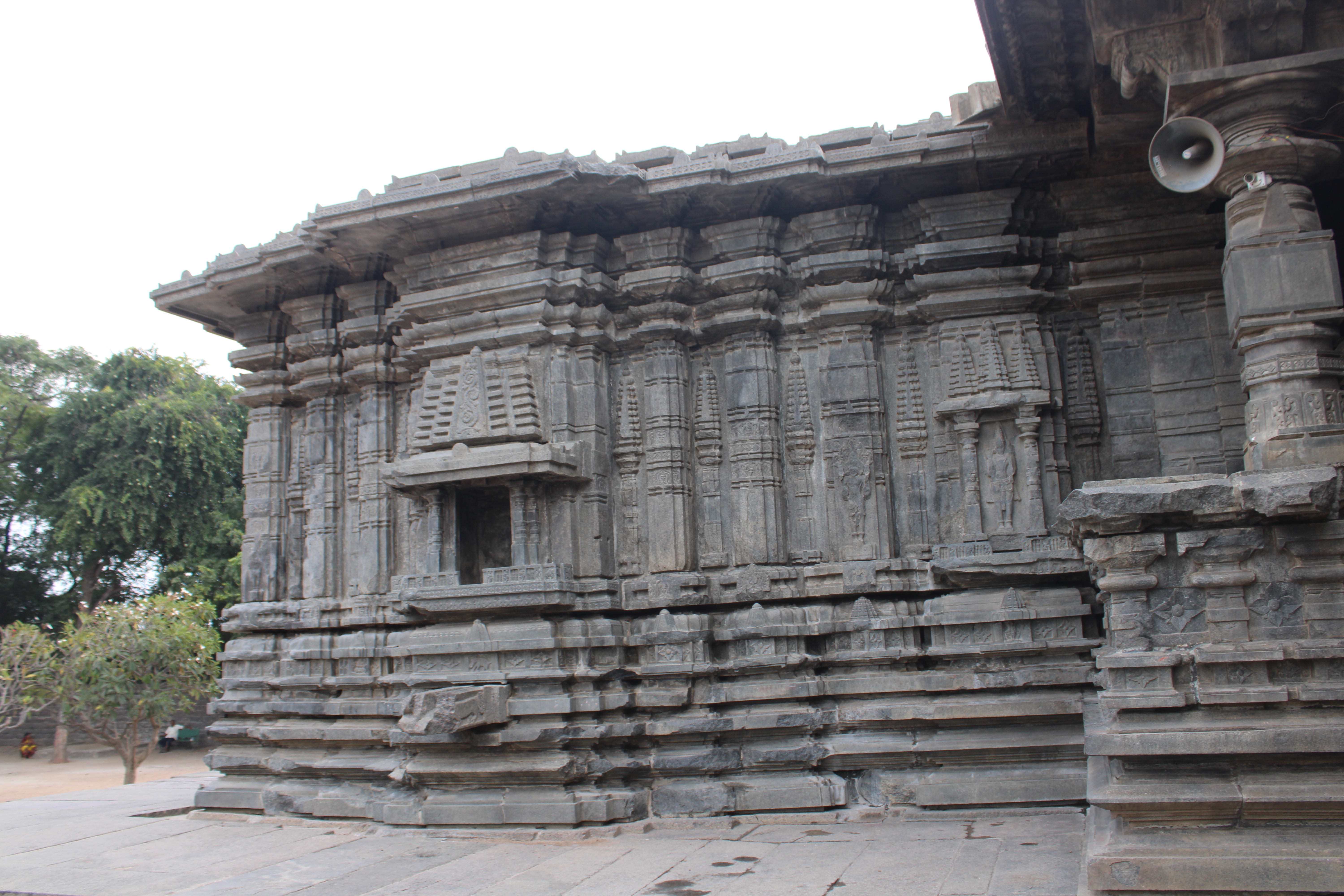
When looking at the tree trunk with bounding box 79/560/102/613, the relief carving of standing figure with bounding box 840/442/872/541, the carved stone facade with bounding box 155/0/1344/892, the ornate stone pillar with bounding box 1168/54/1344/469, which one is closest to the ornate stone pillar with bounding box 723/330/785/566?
the carved stone facade with bounding box 155/0/1344/892

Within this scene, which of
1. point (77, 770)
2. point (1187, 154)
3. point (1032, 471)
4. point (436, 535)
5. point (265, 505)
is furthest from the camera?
point (77, 770)

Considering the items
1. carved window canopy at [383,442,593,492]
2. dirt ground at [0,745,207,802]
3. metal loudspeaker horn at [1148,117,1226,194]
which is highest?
metal loudspeaker horn at [1148,117,1226,194]

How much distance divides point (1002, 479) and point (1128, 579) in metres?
3.23

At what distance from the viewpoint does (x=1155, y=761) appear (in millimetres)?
5168

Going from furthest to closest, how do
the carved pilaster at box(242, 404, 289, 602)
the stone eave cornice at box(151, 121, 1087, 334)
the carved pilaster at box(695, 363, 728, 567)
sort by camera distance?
the carved pilaster at box(242, 404, 289, 602), the carved pilaster at box(695, 363, 728, 567), the stone eave cornice at box(151, 121, 1087, 334)

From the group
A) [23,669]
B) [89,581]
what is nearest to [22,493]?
[89,581]

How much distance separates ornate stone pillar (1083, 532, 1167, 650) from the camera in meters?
5.48

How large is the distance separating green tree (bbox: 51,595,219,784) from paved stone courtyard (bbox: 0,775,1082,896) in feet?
33.2

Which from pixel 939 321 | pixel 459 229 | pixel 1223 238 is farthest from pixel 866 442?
pixel 459 229

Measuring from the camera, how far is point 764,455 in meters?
9.23

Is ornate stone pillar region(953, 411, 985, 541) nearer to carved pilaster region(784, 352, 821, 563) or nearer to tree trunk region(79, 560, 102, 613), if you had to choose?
carved pilaster region(784, 352, 821, 563)

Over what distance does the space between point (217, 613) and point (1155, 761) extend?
26244mm

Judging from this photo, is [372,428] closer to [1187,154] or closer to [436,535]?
[436,535]

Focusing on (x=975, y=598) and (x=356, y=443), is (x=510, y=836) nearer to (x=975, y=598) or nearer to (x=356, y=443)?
(x=975, y=598)
